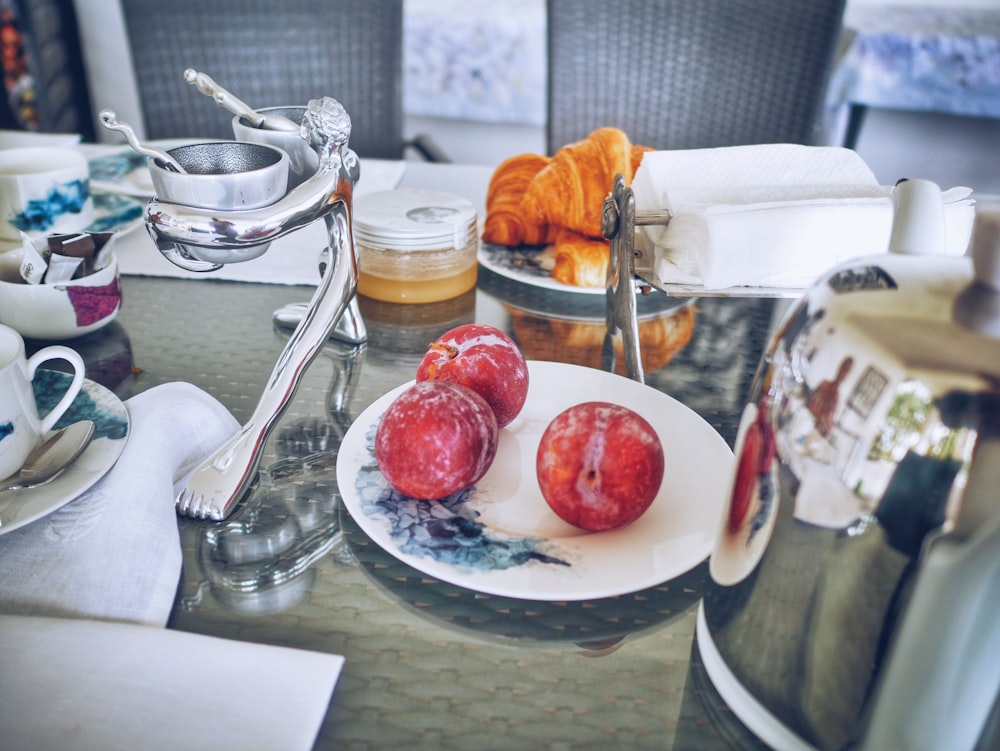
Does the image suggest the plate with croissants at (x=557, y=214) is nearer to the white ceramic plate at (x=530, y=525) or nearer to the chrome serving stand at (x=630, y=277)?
the chrome serving stand at (x=630, y=277)

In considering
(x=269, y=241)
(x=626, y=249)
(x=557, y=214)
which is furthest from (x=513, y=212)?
(x=269, y=241)

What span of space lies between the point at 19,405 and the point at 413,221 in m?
0.31

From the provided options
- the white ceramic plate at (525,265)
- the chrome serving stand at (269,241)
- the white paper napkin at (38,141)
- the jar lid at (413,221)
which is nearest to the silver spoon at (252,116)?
the chrome serving stand at (269,241)

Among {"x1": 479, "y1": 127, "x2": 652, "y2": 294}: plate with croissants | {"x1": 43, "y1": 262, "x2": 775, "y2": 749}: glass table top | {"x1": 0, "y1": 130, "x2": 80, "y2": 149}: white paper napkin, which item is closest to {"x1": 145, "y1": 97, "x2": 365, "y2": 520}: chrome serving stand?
{"x1": 43, "y1": 262, "x2": 775, "y2": 749}: glass table top

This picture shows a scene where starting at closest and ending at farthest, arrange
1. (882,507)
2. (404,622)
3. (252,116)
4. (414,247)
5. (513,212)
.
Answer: (882,507), (404,622), (252,116), (414,247), (513,212)

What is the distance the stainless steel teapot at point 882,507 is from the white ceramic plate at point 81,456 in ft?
1.00

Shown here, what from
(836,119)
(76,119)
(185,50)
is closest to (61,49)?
(76,119)

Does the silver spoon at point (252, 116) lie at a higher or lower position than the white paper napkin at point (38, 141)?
higher

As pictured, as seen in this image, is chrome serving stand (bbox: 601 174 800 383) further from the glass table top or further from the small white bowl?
the small white bowl

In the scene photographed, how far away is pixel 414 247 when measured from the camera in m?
0.61

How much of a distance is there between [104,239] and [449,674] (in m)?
0.42

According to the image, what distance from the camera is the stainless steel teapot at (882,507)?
0.73 ft

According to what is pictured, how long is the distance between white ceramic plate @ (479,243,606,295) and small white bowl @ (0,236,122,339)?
0.98 ft

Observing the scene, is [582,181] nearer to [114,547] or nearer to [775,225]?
[775,225]
